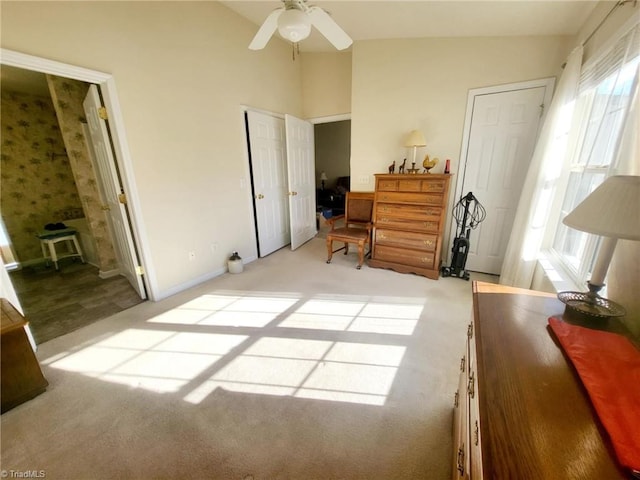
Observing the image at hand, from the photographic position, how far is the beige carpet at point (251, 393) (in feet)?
3.92

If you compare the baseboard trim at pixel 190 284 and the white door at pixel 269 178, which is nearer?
the baseboard trim at pixel 190 284

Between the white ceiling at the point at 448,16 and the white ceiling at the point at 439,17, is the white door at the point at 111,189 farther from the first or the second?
the white ceiling at the point at 448,16

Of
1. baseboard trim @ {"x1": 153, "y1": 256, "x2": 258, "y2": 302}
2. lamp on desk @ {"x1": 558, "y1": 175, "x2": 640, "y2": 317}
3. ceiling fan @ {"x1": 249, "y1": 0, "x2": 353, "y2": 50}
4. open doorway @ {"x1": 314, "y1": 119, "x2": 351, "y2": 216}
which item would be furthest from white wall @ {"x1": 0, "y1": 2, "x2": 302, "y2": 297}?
open doorway @ {"x1": 314, "y1": 119, "x2": 351, "y2": 216}

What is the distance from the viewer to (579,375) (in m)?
0.68

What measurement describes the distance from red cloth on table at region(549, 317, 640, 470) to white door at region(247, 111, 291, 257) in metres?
3.29

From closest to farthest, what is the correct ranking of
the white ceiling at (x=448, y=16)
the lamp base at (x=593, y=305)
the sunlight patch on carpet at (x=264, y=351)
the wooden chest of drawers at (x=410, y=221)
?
the lamp base at (x=593, y=305)
the sunlight patch on carpet at (x=264, y=351)
the white ceiling at (x=448, y=16)
the wooden chest of drawers at (x=410, y=221)

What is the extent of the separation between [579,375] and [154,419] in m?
1.87

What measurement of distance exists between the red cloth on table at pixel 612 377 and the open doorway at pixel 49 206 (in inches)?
126

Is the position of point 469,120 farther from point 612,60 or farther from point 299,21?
point 299,21

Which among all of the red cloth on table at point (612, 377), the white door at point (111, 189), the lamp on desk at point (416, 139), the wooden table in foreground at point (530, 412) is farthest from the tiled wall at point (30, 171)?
the red cloth on table at point (612, 377)

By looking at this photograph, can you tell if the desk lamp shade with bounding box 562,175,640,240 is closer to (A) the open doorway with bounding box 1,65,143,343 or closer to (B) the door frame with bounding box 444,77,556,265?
(B) the door frame with bounding box 444,77,556,265

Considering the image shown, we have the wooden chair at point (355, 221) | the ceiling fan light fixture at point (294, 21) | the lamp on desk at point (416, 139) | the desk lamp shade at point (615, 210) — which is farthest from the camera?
the wooden chair at point (355, 221)

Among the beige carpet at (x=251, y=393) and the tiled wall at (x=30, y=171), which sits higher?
the tiled wall at (x=30, y=171)

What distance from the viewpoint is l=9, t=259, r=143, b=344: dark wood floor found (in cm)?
222
